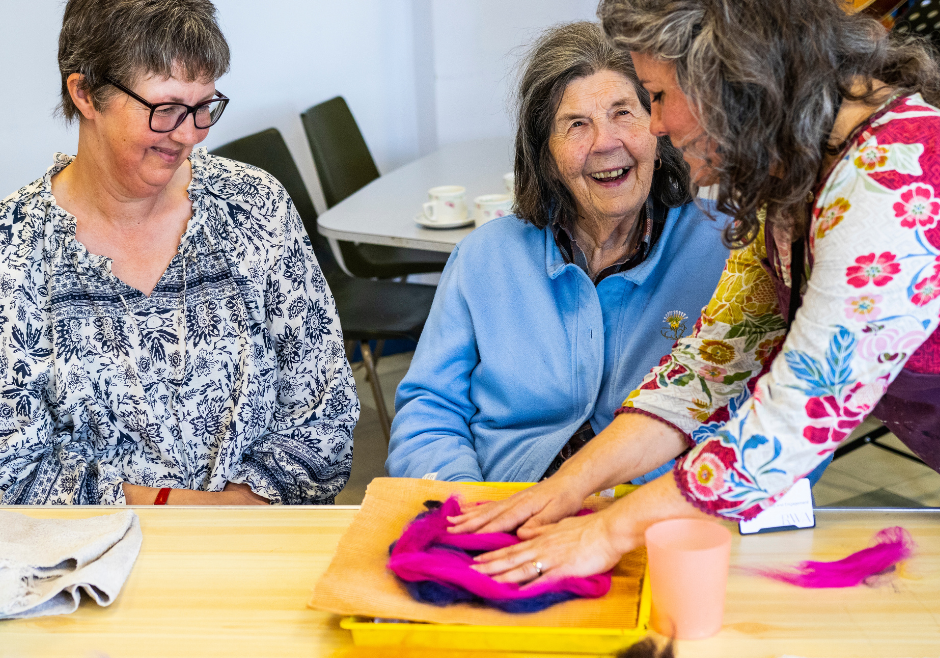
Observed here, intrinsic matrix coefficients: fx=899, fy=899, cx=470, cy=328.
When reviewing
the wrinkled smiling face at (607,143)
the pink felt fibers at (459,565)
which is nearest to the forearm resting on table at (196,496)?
the pink felt fibers at (459,565)

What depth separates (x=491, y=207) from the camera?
2520 millimetres

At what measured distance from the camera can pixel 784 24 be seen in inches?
34.3

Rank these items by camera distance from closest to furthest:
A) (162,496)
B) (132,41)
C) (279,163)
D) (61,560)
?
1. (61,560)
2. (132,41)
3. (162,496)
4. (279,163)

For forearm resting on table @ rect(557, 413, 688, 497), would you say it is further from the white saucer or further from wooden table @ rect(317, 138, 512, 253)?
the white saucer

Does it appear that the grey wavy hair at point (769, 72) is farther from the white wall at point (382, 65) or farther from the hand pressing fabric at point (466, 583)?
the white wall at point (382, 65)

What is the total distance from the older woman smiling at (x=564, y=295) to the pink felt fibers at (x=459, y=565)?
17.3 inches

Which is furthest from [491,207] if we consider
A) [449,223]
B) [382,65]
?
[382,65]

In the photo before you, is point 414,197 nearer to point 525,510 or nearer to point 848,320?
point 525,510

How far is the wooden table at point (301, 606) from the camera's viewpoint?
0.93 m

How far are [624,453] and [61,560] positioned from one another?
70 cm

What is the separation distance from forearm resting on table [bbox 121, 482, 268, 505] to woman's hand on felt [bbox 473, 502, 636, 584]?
71 cm

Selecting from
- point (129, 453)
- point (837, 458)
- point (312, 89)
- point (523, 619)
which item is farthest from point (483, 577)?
point (312, 89)

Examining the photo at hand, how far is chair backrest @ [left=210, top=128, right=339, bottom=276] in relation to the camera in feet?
9.72

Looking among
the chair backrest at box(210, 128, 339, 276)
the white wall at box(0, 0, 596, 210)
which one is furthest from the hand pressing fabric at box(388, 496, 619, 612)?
the white wall at box(0, 0, 596, 210)
